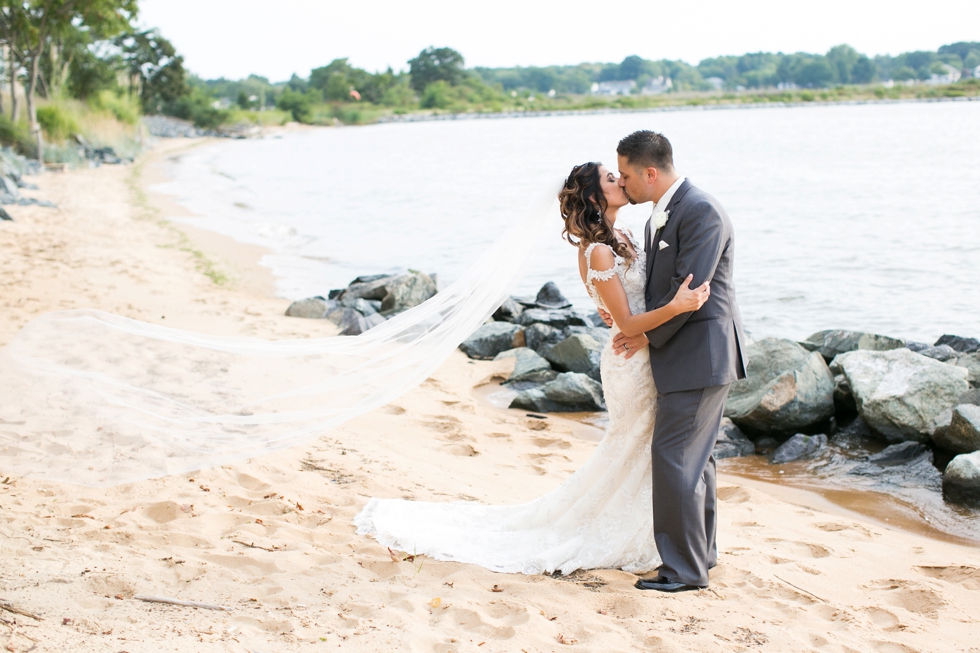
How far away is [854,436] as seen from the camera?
7441 millimetres

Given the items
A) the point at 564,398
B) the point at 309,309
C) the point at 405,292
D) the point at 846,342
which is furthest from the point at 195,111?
the point at 564,398

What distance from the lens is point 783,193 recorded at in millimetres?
28672

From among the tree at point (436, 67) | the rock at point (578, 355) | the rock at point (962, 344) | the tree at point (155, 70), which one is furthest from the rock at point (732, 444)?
the tree at point (436, 67)

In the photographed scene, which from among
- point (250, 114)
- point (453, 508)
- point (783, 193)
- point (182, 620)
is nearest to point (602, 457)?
point (453, 508)

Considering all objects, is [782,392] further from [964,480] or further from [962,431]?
[964,480]

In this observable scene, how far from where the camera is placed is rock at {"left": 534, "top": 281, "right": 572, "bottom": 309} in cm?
1284

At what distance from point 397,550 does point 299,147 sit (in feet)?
206

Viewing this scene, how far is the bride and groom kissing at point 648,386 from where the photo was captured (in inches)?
154

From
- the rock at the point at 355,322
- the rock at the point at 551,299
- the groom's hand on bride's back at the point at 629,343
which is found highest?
the groom's hand on bride's back at the point at 629,343

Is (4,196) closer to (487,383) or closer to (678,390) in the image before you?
(487,383)

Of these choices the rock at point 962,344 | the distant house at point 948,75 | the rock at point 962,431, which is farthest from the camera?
the distant house at point 948,75

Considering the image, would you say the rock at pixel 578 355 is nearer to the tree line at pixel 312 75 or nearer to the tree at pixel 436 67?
the tree line at pixel 312 75

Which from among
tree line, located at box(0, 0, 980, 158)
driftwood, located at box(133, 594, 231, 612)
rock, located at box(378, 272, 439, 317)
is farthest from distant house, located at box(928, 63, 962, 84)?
driftwood, located at box(133, 594, 231, 612)

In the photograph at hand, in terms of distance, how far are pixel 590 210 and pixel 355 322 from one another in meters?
6.59
